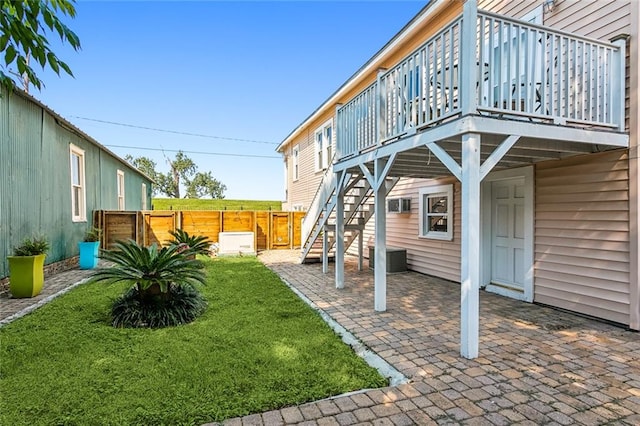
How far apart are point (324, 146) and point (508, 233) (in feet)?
26.2

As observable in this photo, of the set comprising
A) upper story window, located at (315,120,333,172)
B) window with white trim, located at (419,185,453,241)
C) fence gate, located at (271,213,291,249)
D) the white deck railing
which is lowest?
fence gate, located at (271,213,291,249)

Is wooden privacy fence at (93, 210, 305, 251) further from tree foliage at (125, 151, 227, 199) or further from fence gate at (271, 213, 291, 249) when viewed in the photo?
tree foliage at (125, 151, 227, 199)

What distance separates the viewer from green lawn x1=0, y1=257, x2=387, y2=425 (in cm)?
247

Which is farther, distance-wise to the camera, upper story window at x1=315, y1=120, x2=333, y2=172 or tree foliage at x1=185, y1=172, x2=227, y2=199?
tree foliage at x1=185, y1=172, x2=227, y2=199

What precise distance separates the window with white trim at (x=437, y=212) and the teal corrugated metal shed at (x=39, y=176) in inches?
323

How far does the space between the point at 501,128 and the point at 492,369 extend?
234 cm

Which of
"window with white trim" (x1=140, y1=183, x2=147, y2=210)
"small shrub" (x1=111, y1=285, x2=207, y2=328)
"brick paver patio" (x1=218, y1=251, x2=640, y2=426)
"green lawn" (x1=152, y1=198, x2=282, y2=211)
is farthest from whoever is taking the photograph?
"green lawn" (x1=152, y1=198, x2=282, y2=211)

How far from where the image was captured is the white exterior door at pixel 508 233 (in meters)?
5.75

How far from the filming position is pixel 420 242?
8078 millimetres

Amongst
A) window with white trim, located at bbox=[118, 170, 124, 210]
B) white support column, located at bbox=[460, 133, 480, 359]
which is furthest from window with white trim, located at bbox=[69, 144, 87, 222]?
white support column, located at bbox=[460, 133, 480, 359]

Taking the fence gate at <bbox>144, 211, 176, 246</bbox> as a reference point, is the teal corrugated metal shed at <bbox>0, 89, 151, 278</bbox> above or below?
above

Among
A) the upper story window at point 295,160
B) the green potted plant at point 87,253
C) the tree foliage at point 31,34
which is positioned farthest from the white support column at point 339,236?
the upper story window at point 295,160

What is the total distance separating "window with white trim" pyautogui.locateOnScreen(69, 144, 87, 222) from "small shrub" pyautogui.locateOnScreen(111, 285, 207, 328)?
6.25m

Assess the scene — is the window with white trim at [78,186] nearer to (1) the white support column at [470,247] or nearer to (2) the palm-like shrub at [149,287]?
(2) the palm-like shrub at [149,287]
